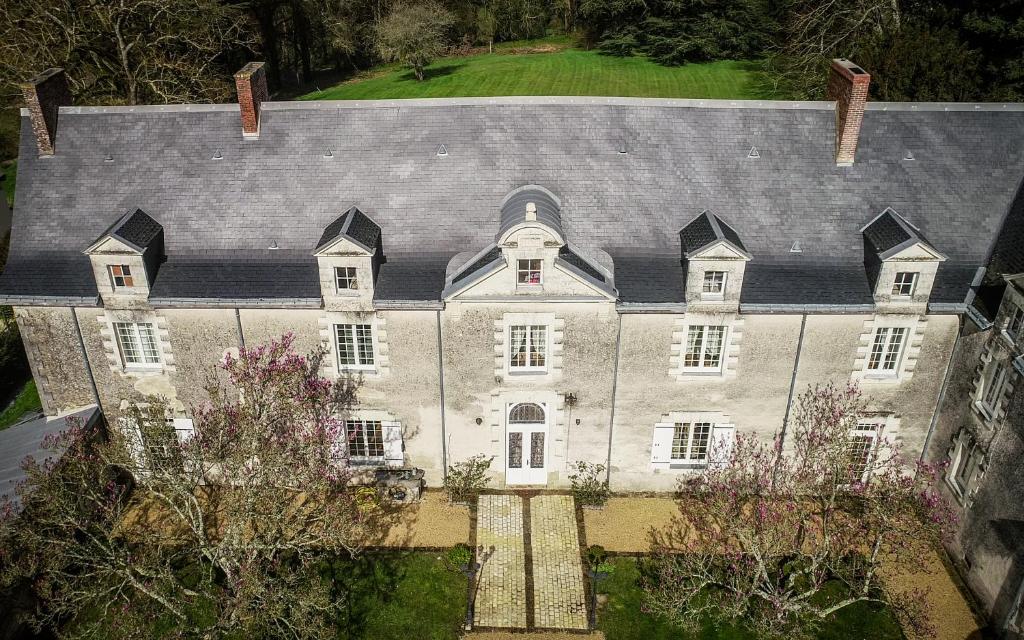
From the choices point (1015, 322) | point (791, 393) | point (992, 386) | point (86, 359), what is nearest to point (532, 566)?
point (791, 393)

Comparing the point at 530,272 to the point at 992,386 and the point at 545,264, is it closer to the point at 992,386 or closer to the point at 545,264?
the point at 545,264

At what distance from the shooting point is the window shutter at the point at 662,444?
26.5 meters

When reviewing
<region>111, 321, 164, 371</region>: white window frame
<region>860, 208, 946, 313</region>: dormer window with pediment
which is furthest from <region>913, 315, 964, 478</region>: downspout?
<region>111, 321, 164, 371</region>: white window frame

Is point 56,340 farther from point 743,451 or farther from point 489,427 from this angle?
point 743,451

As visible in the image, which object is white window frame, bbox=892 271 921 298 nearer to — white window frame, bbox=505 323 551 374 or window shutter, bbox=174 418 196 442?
white window frame, bbox=505 323 551 374

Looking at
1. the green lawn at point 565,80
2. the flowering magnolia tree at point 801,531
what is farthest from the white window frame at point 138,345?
the green lawn at point 565,80

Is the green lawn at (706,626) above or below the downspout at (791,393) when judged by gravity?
below

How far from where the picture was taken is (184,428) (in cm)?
2708

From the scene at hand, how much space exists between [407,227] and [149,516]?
13814mm

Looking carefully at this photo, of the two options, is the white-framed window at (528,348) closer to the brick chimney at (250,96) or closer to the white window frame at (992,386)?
the brick chimney at (250,96)

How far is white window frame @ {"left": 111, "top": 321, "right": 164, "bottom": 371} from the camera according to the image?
25.4 m

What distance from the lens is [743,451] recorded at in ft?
86.9

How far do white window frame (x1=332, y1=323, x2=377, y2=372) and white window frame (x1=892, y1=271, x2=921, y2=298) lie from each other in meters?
17.3

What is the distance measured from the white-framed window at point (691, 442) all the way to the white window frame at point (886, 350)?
5826mm
